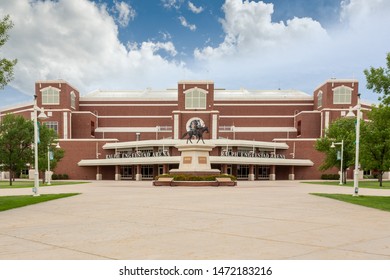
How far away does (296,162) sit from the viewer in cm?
6297

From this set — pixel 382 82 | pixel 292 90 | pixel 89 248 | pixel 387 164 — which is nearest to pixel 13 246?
pixel 89 248

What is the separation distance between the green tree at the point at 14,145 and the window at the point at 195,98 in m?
35.8

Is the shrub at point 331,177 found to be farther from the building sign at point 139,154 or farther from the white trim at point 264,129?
the building sign at point 139,154

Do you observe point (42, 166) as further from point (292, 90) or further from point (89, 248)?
point (292, 90)

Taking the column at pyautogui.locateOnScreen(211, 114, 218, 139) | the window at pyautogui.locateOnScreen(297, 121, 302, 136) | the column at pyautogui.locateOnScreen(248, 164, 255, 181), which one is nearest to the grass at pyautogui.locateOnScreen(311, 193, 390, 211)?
the column at pyautogui.locateOnScreen(248, 164, 255, 181)

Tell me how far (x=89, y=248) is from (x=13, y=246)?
65.3 inches

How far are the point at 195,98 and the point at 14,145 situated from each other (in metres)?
38.6

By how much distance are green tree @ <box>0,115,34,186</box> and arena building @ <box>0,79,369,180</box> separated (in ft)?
63.3

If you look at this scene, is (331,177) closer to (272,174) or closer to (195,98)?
(272,174)

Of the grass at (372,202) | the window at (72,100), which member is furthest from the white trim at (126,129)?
the grass at (372,202)

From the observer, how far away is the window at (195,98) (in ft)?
241

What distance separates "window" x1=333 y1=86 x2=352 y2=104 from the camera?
2859 inches

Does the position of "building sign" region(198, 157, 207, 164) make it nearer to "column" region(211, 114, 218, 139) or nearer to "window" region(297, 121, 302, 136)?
"column" region(211, 114, 218, 139)

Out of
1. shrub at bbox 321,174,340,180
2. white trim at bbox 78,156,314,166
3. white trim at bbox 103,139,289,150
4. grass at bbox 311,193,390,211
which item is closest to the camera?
grass at bbox 311,193,390,211
